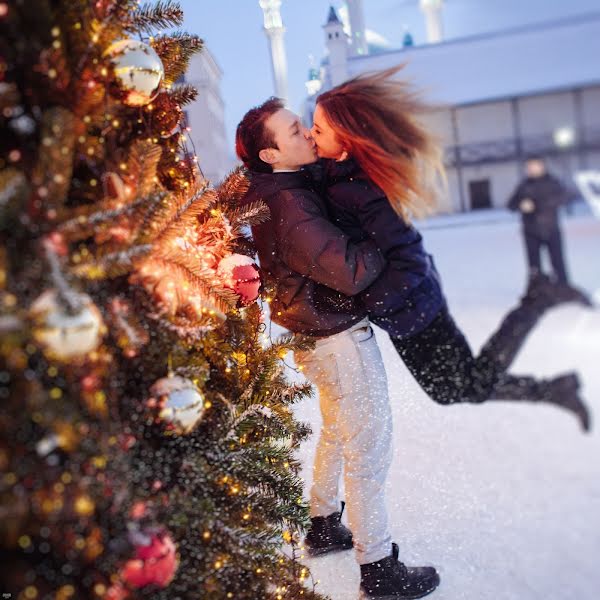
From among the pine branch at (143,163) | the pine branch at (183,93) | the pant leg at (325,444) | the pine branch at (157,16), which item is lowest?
the pant leg at (325,444)

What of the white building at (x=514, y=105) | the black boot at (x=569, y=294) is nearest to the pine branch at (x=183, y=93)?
the white building at (x=514, y=105)

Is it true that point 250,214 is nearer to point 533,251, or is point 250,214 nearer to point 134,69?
point 134,69

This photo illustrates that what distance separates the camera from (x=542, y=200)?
182cm

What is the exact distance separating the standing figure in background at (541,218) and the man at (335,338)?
27.3 inches

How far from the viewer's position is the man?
4.58ft

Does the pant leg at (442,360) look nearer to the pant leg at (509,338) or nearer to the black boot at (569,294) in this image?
the pant leg at (509,338)

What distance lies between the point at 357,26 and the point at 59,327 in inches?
86.4

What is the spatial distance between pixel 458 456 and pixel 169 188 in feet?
4.79

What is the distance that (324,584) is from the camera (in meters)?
1.54

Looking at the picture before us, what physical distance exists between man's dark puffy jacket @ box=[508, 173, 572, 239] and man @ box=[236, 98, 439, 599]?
0.69 meters

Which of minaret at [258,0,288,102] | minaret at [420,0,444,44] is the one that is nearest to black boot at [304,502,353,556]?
minaret at [258,0,288,102]

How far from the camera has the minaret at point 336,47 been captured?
2289mm

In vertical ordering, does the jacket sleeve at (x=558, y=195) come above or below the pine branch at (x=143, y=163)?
below

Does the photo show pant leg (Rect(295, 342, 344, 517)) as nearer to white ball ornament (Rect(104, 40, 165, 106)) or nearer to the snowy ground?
the snowy ground
